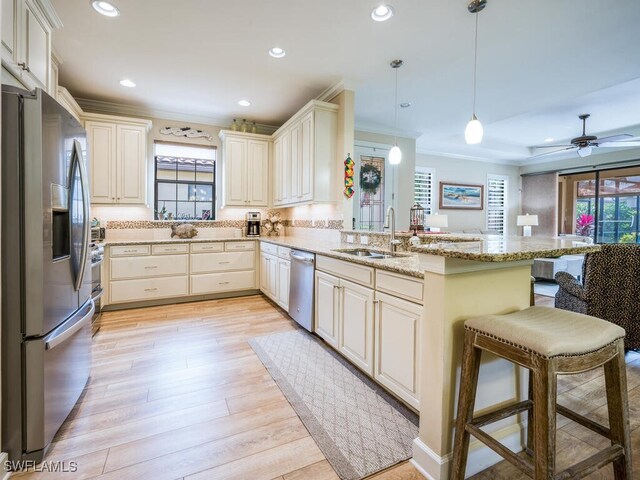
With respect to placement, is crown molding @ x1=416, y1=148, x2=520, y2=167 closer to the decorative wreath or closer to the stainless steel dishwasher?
the decorative wreath

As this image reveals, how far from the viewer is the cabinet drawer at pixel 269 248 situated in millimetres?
4020

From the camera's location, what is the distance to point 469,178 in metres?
7.61

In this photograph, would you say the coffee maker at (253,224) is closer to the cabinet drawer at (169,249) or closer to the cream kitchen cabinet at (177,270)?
the cream kitchen cabinet at (177,270)

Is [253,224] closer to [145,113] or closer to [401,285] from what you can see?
[145,113]

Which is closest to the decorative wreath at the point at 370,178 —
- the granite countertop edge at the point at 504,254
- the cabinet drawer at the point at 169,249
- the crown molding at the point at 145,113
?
the crown molding at the point at 145,113

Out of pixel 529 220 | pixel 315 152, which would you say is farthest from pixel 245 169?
Result: pixel 529 220

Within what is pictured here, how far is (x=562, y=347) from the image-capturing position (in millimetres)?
1063

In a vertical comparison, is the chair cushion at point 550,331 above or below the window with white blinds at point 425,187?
below

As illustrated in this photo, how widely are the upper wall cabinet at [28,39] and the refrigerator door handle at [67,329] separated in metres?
1.44

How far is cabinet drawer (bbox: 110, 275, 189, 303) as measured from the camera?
3.85 meters

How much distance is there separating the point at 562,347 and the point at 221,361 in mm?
2319

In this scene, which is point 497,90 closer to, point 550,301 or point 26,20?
point 550,301

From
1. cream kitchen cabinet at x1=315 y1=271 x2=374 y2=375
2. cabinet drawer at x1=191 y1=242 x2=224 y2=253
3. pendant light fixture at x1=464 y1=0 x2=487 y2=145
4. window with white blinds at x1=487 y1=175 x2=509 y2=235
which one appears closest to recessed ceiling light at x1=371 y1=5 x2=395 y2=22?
pendant light fixture at x1=464 y1=0 x2=487 y2=145

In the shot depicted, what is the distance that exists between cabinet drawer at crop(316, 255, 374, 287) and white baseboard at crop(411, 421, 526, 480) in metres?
0.97
